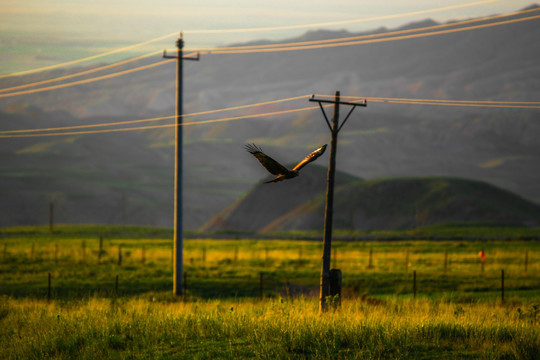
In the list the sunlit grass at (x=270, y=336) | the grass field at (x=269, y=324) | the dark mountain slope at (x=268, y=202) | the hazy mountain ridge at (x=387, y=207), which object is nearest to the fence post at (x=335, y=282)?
the grass field at (x=269, y=324)

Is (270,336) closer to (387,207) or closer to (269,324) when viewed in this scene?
(269,324)

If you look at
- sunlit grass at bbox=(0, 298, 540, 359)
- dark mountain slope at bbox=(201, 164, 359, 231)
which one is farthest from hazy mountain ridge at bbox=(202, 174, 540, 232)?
sunlit grass at bbox=(0, 298, 540, 359)

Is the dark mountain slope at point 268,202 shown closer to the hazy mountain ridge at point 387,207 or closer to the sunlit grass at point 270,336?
the hazy mountain ridge at point 387,207

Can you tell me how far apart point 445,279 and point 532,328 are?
23573 mm

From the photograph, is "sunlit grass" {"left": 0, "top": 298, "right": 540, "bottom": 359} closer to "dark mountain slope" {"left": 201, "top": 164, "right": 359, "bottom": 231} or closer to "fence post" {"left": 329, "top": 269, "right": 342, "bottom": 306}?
"fence post" {"left": 329, "top": 269, "right": 342, "bottom": 306}

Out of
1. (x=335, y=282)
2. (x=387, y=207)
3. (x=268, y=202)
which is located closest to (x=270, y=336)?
(x=335, y=282)

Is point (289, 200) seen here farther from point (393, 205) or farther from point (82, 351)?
point (82, 351)

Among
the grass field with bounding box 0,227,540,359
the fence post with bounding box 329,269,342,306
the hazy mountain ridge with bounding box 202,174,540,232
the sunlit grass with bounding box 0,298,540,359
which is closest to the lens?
the sunlit grass with bounding box 0,298,540,359

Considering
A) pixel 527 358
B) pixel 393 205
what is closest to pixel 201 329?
pixel 527 358

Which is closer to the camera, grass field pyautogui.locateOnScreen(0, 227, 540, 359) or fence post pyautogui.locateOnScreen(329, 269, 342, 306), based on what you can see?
grass field pyautogui.locateOnScreen(0, 227, 540, 359)

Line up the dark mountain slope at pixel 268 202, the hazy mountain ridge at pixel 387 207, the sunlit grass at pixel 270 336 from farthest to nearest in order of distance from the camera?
the dark mountain slope at pixel 268 202 → the hazy mountain ridge at pixel 387 207 → the sunlit grass at pixel 270 336

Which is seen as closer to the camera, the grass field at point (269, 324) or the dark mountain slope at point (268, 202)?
the grass field at point (269, 324)

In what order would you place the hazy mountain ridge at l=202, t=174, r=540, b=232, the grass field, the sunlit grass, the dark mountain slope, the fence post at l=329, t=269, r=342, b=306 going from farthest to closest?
the dark mountain slope → the hazy mountain ridge at l=202, t=174, r=540, b=232 → the fence post at l=329, t=269, r=342, b=306 → the grass field → the sunlit grass

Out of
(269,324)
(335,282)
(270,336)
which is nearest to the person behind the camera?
(270,336)
